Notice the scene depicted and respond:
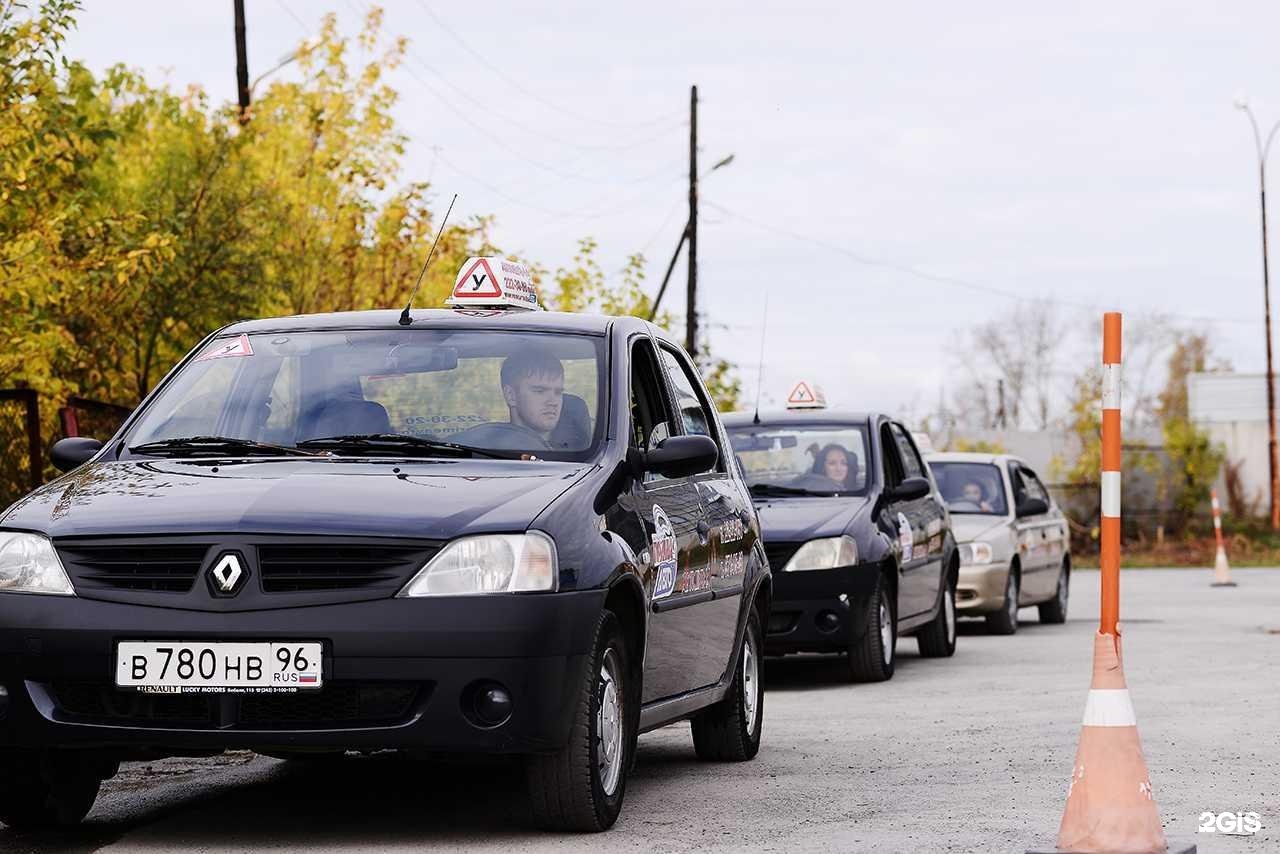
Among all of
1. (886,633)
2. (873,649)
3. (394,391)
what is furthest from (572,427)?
(886,633)

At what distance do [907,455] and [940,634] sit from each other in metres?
1.34

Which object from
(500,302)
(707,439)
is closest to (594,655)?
(707,439)

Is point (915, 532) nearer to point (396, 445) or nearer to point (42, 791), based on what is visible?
point (396, 445)

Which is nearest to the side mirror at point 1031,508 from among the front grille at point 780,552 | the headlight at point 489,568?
the front grille at point 780,552

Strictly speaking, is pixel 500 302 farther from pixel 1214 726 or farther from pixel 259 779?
pixel 1214 726

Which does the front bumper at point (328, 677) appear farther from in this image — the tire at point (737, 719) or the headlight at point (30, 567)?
the tire at point (737, 719)

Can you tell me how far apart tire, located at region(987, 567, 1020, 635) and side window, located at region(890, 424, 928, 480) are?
3.32 m

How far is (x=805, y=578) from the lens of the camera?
42.6 ft

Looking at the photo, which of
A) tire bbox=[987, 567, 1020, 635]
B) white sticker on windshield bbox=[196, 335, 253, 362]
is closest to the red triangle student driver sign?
white sticker on windshield bbox=[196, 335, 253, 362]

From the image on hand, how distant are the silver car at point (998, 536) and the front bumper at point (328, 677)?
41.1 feet

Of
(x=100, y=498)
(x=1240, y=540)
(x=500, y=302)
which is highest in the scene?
(x=500, y=302)

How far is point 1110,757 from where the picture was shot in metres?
6.00

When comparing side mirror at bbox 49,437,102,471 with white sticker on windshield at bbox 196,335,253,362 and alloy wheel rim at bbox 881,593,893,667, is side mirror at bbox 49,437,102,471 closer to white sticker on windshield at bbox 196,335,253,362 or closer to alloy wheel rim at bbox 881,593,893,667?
white sticker on windshield at bbox 196,335,253,362

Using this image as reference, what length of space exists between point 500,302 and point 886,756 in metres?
2.53
